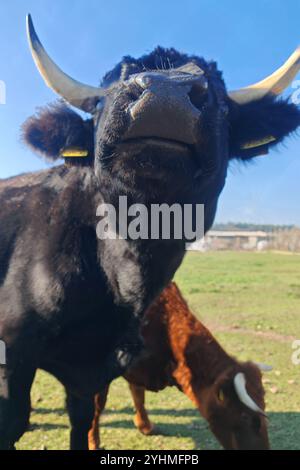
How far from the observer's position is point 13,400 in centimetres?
318

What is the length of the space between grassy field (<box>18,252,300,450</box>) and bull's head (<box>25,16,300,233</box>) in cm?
334

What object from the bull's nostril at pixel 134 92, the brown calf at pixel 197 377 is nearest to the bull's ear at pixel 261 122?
the bull's nostril at pixel 134 92

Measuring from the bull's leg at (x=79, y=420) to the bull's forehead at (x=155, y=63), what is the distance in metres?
2.73

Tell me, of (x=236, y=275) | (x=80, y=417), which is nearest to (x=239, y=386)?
(x=80, y=417)

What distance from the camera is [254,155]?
3.21 m

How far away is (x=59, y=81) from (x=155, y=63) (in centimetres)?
59

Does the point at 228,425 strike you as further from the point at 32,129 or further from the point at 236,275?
the point at 236,275

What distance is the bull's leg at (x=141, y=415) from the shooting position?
17.4ft

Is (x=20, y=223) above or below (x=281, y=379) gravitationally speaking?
above

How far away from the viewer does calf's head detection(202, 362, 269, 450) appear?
4.02 metres

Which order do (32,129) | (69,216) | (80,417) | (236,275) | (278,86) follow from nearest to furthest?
(278,86) → (32,129) → (69,216) → (80,417) → (236,275)

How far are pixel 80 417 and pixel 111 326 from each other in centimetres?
126

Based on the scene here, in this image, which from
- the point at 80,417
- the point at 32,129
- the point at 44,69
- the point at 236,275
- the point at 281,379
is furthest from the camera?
the point at 236,275

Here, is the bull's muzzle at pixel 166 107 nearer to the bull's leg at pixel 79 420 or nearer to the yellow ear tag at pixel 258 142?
the yellow ear tag at pixel 258 142
